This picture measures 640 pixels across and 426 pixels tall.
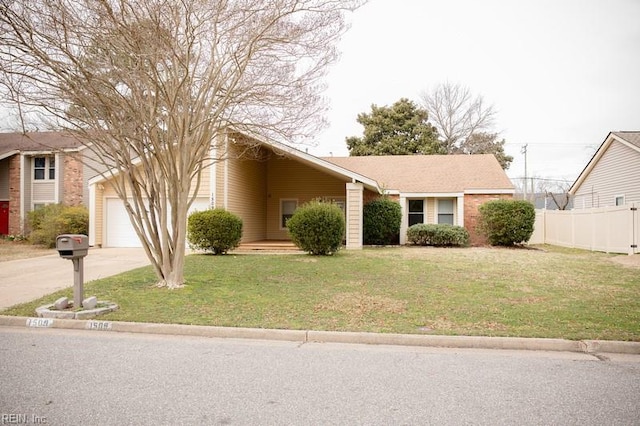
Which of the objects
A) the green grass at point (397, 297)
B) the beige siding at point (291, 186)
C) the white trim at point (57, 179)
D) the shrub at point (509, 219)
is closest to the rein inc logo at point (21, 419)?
the green grass at point (397, 297)

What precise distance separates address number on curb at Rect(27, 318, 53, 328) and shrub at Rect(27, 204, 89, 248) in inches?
573

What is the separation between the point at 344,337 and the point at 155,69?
20.0 feet

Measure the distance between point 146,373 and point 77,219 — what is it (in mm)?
18503

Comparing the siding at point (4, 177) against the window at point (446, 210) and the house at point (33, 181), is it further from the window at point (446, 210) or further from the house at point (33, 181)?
the window at point (446, 210)

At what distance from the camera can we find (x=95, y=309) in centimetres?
730

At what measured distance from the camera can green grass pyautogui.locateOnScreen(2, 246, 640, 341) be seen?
6.55 metres

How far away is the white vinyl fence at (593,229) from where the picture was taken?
609 inches

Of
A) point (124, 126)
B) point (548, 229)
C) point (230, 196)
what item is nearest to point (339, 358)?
point (124, 126)

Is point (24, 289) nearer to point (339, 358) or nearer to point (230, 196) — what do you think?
point (339, 358)

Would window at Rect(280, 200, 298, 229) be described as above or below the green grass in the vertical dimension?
above

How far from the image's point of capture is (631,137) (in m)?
21.1

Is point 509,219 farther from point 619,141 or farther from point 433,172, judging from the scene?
point 619,141

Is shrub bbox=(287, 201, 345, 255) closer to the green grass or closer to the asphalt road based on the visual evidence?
the green grass

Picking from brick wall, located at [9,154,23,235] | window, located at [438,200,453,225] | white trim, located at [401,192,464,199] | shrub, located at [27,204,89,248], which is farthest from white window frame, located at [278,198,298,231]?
brick wall, located at [9,154,23,235]
